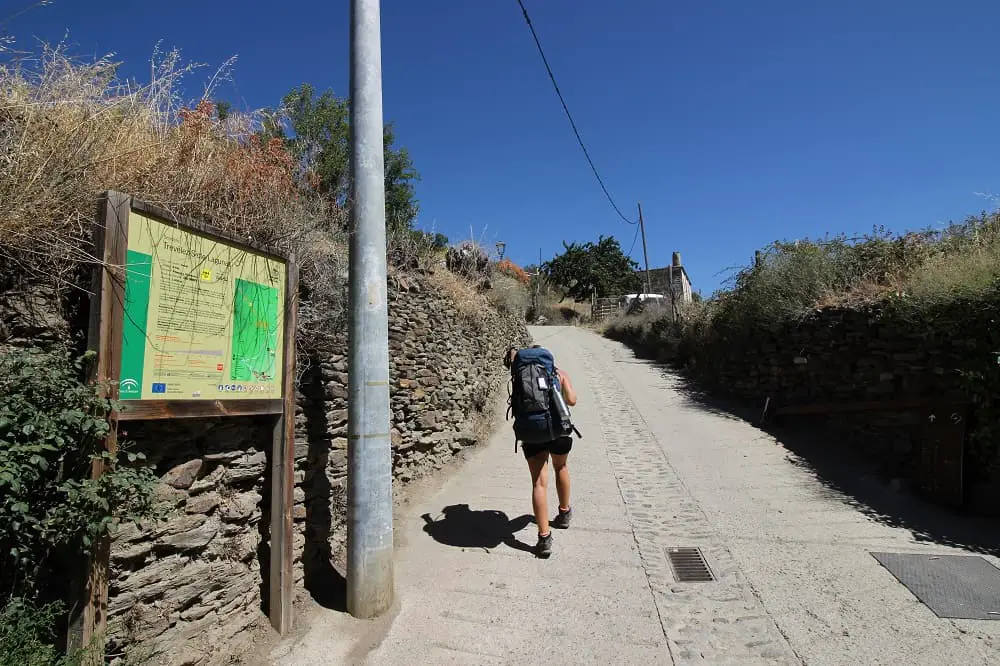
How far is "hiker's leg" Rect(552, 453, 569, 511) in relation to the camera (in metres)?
5.02

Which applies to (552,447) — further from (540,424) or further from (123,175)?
(123,175)

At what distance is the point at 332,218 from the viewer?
664cm

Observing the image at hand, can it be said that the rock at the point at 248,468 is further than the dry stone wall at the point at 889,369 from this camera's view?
No

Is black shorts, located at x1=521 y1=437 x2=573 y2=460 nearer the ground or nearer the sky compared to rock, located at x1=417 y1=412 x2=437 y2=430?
nearer the ground

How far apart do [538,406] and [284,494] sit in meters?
2.13

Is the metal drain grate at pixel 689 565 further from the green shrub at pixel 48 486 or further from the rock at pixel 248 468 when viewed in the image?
the green shrub at pixel 48 486

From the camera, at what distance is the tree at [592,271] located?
42.3 metres

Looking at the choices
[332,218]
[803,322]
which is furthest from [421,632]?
[803,322]

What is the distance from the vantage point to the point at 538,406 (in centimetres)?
482

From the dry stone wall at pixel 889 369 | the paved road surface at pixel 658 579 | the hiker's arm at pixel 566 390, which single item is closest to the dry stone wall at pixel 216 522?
the paved road surface at pixel 658 579

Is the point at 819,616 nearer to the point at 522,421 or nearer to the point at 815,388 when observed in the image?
the point at 522,421

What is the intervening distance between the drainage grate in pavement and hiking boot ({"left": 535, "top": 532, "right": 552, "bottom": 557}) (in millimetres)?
2699

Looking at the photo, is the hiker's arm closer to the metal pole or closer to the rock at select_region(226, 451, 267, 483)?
the metal pole

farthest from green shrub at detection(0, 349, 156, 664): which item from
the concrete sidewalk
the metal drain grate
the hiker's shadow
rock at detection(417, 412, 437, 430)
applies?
the metal drain grate
